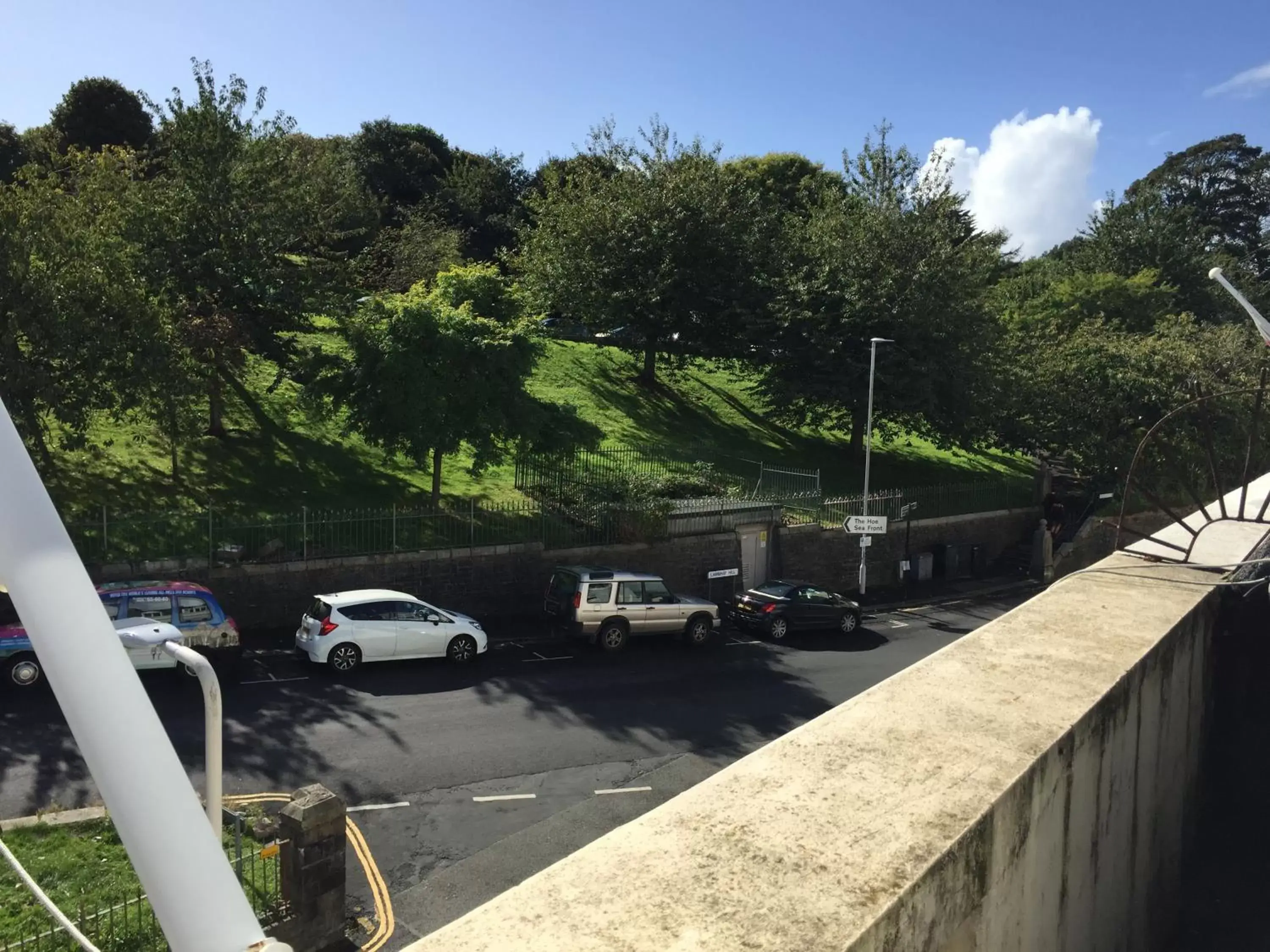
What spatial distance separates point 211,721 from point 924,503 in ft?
85.7

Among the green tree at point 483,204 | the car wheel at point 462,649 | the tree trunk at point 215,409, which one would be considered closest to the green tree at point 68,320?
the tree trunk at point 215,409

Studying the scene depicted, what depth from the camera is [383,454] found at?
2406cm

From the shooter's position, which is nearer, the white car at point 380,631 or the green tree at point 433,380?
the white car at point 380,631

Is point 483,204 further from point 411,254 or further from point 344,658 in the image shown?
point 344,658

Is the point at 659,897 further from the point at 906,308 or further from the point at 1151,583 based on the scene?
the point at 906,308

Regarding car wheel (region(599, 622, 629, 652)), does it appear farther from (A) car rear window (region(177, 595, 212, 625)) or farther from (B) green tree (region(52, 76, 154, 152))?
(B) green tree (region(52, 76, 154, 152))

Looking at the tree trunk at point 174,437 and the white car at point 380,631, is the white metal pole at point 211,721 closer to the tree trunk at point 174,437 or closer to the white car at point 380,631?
the white car at point 380,631

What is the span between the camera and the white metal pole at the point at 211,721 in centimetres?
518

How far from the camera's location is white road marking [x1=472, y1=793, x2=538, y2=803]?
11.5 metres

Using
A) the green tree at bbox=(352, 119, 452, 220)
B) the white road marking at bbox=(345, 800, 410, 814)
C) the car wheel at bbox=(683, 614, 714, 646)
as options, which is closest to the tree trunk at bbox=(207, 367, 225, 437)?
the car wheel at bbox=(683, 614, 714, 646)

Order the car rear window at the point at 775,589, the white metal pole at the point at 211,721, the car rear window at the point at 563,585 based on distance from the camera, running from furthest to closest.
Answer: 1. the car rear window at the point at 775,589
2. the car rear window at the point at 563,585
3. the white metal pole at the point at 211,721

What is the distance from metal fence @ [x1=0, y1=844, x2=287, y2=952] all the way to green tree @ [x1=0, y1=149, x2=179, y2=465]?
10.7 metres

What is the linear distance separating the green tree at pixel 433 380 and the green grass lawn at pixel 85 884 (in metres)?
10.8

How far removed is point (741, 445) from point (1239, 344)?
19.8m
